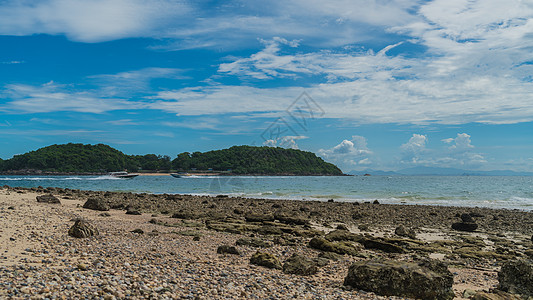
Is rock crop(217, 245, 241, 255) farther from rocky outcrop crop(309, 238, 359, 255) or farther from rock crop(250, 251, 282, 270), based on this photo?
rocky outcrop crop(309, 238, 359, 255)

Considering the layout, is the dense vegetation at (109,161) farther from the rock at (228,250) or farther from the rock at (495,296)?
the rock at (495,296)

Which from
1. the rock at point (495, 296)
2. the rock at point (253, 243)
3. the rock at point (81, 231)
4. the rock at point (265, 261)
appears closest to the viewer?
the rock at point (495, 296)

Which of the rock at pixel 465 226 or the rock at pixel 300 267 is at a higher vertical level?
the rock at pixel 300 267

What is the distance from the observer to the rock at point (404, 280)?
7.21 metres

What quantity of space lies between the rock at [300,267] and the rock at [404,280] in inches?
42.5

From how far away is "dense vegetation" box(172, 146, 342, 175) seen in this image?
108625mm

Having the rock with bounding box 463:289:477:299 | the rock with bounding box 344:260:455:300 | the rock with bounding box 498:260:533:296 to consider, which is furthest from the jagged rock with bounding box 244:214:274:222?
the rock with bounding box 498:260:533:296

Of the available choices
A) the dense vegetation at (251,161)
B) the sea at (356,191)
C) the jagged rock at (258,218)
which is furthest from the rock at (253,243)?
the dense vegetation at (251,161)

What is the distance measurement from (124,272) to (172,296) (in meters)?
1.55

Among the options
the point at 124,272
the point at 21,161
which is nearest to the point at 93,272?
the point at 124,272

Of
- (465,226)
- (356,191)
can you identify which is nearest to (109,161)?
→ (356,191)

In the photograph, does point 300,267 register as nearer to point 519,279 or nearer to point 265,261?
point 265,261

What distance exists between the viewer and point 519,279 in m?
7.82

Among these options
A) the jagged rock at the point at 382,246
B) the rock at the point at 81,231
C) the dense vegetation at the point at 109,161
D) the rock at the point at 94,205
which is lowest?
the jagged rock at the point at 382,246
